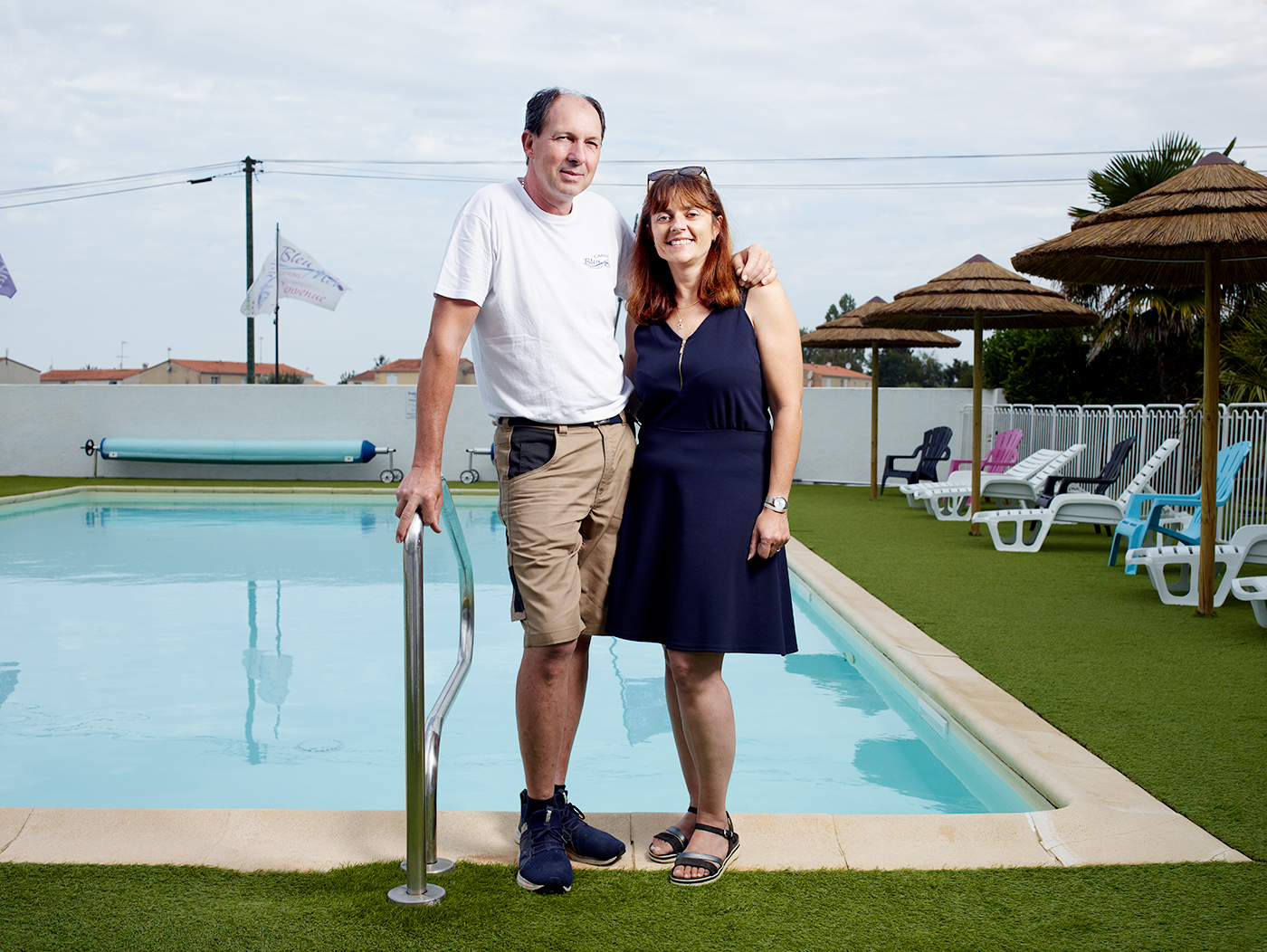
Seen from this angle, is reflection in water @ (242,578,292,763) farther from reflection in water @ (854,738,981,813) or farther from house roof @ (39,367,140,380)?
house roof @ (39,367,140,380)

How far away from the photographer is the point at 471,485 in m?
15.8

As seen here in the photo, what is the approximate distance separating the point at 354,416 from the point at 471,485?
118 inches

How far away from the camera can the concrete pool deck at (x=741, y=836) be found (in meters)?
2.41

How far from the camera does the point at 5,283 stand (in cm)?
1816

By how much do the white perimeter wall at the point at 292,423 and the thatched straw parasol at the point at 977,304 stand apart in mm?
6412

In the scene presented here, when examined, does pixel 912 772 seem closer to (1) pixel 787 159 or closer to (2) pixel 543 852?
(2) pixel 543 852

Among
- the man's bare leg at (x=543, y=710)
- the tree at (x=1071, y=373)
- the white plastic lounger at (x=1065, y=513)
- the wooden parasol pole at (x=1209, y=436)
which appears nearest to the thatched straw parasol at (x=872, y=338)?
the white plastic lounger at (x=1065, y=513)

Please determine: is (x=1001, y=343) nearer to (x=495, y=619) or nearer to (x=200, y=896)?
(x=495, y=619)

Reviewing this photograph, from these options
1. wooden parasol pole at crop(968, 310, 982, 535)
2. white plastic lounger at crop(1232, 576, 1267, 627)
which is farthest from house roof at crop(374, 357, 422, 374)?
white plastic lounger at crop(1232, 576, 1267, 627)

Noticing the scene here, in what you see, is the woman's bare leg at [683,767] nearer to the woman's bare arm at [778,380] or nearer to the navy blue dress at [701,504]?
the navy blue dress at [701,504]

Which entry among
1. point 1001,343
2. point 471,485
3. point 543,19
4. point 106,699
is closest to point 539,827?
point 106,699

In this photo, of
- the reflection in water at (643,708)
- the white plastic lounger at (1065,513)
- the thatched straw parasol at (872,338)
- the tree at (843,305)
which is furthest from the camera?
the tree at (843,305)

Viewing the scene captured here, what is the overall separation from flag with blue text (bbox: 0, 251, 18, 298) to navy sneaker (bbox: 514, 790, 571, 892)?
19345 millimetres

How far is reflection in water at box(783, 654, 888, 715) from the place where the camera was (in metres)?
5.00
